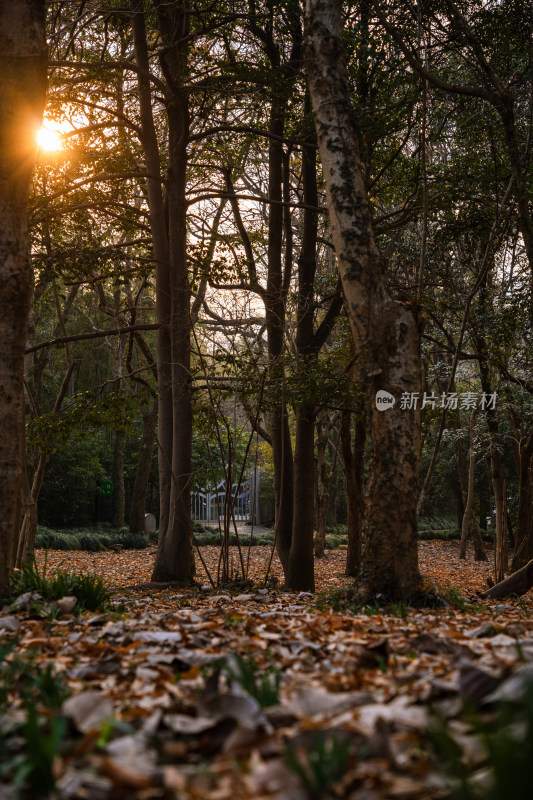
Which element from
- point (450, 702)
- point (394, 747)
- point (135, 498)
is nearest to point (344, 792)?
point (394, 747)

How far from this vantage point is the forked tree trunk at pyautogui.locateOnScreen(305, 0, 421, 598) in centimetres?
504


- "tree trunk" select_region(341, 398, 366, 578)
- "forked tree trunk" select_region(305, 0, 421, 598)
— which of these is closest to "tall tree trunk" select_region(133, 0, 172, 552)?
"tree trunk" select_region(341, 398, 366, 578)

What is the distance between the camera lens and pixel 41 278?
8.82 meters

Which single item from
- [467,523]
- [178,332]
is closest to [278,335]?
[178,332]

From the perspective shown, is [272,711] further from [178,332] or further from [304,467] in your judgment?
[304,467]

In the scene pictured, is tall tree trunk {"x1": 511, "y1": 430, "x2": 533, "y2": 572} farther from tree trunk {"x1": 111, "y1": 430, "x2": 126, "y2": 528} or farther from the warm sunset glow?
tree trunk {"x1": 111, "y1": 430, "x2": 126, "y2": 528}

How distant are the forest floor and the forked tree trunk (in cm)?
174

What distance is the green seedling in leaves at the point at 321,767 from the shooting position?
1.31 m

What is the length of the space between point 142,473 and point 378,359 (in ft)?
51.0

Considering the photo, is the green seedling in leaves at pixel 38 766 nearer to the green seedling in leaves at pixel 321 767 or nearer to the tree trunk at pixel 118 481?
the green seedling in leaves at pixel 321 767

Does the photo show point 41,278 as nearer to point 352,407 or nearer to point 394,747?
point 352,407

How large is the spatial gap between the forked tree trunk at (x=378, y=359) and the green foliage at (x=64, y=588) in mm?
1927

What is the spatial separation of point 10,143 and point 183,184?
518 cm

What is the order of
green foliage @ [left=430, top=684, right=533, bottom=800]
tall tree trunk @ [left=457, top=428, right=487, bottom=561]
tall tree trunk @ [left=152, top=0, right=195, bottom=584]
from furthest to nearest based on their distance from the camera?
tall tree trunk @ [left=457, top=428, right=487, bottom=561], tall tree trunk @ [left=152, top=0, right=195, bottom=584], green foliage @ [left=430, top=684, right=533, bottom=800]
